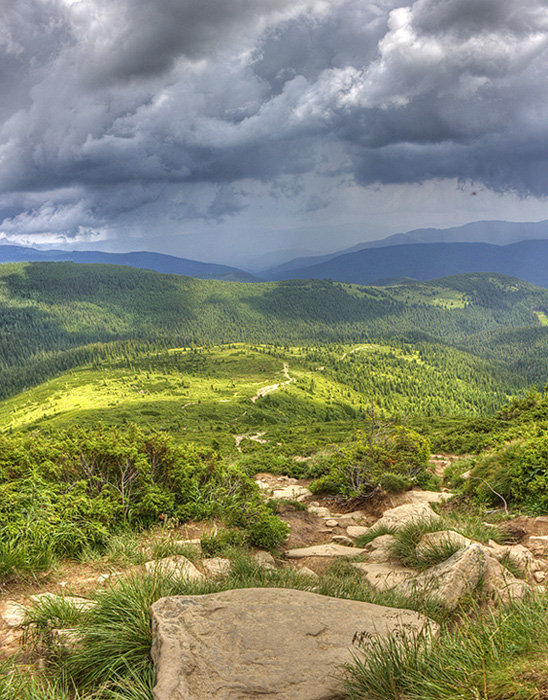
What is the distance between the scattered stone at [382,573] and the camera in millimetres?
6965

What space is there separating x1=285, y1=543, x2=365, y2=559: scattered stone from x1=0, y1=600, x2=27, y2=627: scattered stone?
6.64 meters

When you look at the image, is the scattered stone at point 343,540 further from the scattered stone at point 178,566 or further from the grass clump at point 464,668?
the grass clump at point 464,668

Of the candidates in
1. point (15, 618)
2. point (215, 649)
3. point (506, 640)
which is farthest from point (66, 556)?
point (506, 640)

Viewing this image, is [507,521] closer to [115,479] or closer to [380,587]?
[380,587]

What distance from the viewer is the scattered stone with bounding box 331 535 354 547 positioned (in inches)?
463

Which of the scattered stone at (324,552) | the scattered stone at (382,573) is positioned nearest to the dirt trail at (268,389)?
the scattered stone at (324,552)

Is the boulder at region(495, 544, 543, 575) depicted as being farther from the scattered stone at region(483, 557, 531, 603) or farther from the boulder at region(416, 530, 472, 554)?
the scattered stone at region(483, 557, 531, 603)

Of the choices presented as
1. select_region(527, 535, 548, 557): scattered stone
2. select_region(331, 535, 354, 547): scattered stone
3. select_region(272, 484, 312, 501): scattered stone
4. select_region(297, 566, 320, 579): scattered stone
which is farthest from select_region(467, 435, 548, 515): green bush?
select_region(272, 484, 312, 501): scattered stone

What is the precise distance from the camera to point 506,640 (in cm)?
347

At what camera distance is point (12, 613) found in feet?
16.7

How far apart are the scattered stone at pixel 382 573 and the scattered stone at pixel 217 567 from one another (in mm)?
2557

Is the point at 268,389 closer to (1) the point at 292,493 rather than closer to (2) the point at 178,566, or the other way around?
(1) the point at 292,493

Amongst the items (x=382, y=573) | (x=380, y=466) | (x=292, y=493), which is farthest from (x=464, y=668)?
(x=292, y=493)

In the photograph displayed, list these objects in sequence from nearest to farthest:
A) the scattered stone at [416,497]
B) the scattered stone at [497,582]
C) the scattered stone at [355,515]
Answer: the scattered stone at [497,582] → the scattered stone at [416,497] → the scattered stone at [355,515]
